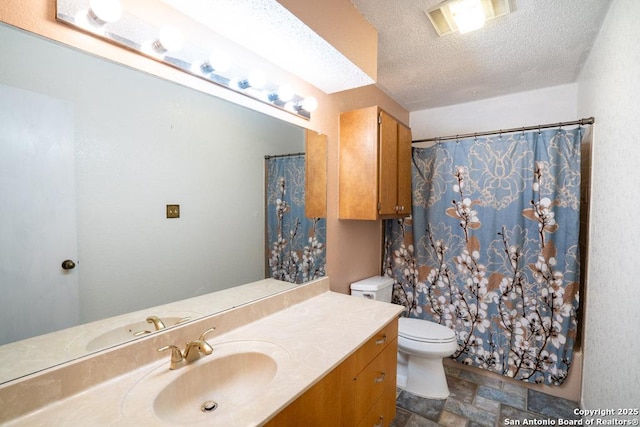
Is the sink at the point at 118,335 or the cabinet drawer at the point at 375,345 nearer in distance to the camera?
the sink at the point at 118,335

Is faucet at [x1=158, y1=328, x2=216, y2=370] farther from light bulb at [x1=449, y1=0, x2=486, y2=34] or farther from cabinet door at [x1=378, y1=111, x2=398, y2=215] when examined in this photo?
light bulb at [x1=449, y1=0, x2=486, y2=34]

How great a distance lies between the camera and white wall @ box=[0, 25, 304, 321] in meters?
0.86

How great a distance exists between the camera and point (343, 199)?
1983 millimetres

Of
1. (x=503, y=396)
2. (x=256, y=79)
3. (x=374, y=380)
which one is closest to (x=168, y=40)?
(x=256, y=79)

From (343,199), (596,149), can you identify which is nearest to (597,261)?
(596,149)

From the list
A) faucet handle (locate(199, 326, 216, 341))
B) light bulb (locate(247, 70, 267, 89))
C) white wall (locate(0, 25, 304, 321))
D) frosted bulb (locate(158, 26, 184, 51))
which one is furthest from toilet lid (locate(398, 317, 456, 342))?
frosted bulb (locate(158, 26, 184, 51))

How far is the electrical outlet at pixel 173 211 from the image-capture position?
1.11 m

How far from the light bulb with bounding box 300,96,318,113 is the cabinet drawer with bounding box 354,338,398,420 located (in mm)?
1392

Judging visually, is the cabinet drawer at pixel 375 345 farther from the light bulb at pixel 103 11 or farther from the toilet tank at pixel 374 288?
the light bulb at pixel 103 11

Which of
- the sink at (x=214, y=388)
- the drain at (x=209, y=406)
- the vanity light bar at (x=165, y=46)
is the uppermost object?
the vanity light bar at (x=165, y=46)

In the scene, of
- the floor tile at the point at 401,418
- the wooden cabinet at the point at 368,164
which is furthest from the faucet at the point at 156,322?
the floor tile at the point at 401,418

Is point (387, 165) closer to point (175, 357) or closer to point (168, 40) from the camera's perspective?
point (168, 40)

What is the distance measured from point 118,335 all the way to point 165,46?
3.35ft

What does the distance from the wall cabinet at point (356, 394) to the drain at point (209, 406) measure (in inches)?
11.7
